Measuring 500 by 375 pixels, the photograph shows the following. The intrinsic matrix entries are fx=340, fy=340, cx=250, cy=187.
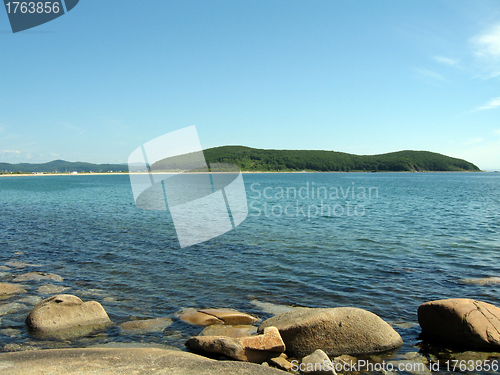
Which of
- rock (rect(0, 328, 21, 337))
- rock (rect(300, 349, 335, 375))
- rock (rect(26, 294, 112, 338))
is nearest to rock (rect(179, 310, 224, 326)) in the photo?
rock (rect(26, 294, 112, 338))

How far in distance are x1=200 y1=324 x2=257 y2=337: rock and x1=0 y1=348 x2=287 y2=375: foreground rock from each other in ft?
5.30

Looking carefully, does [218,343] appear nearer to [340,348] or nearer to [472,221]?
[340,348]

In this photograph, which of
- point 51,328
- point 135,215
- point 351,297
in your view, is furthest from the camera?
point 135,215

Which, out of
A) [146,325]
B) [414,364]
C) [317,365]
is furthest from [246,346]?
[414,364]

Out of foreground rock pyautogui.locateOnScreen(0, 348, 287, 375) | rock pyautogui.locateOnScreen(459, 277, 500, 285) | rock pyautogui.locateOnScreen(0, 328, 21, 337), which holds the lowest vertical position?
rock pyautogui.locateOnScreen(459, 277, 500, 285)

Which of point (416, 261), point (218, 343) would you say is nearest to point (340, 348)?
point (218, 343)

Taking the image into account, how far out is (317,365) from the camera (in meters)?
6.41

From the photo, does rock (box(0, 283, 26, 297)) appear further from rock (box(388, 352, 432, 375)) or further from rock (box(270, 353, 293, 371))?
rock (box(388, 352, 432, 375))

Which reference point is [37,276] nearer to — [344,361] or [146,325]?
[146,325]

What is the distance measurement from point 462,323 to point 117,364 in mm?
7461

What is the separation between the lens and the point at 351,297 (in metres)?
10.8

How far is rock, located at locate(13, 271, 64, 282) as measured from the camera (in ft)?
41.7

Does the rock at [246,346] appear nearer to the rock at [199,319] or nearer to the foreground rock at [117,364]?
the foreground rock at [117,364]

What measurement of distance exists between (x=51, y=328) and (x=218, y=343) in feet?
14.7
